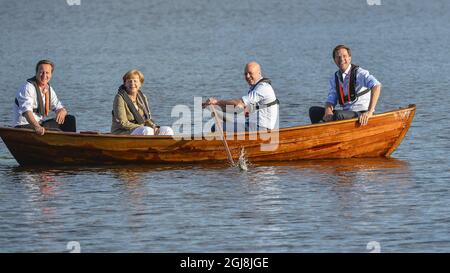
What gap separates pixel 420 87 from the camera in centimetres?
2962

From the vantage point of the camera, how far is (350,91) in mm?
19219

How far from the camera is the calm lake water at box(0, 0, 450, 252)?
14992mm

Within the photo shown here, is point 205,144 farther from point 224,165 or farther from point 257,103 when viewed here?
point 257,103

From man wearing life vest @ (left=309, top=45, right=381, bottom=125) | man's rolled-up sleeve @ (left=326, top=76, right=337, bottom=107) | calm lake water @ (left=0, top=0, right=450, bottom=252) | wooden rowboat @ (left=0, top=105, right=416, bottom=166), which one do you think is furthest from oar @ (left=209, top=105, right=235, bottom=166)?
man's rolled-up sleeve @ (left=326, top=76, right=337, bottom=107)

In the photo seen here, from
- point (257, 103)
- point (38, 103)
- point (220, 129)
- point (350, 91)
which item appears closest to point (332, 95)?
point (350, 91)

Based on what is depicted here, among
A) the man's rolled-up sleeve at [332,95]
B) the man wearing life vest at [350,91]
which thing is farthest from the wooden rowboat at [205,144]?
the man's rolled-up sleeve at [332,95]

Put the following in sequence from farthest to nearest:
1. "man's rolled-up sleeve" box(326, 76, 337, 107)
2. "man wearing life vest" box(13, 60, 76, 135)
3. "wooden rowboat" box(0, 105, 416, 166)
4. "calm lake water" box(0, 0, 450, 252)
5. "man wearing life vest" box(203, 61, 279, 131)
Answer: "man's rolled-up sleeve" box(326, 76, 337, 107), "wooden rowboat" box(0, 105, 416, 166), "man wearing life vest" box(13, 60, 76, 135), "man wearing life vest" box(203, 61, 279, 131), "calm lake water" box(0, 0, 450, 252)

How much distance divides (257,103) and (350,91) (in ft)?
4.37

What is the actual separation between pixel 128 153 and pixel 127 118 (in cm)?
50

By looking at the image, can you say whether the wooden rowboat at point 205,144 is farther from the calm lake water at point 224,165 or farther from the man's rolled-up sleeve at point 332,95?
the man's rolled-up sleeve at point 332,95

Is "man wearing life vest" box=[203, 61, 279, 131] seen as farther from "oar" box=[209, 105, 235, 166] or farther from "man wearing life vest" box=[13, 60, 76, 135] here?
"man wearing life vest" box=[13, 60, 76, 135]

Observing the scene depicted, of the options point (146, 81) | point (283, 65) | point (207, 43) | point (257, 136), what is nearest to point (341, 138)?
point (257, 136)

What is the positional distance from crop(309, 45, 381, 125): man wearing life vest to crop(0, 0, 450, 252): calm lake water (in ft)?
2.39

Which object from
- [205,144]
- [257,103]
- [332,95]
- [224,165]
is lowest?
[224,165]
